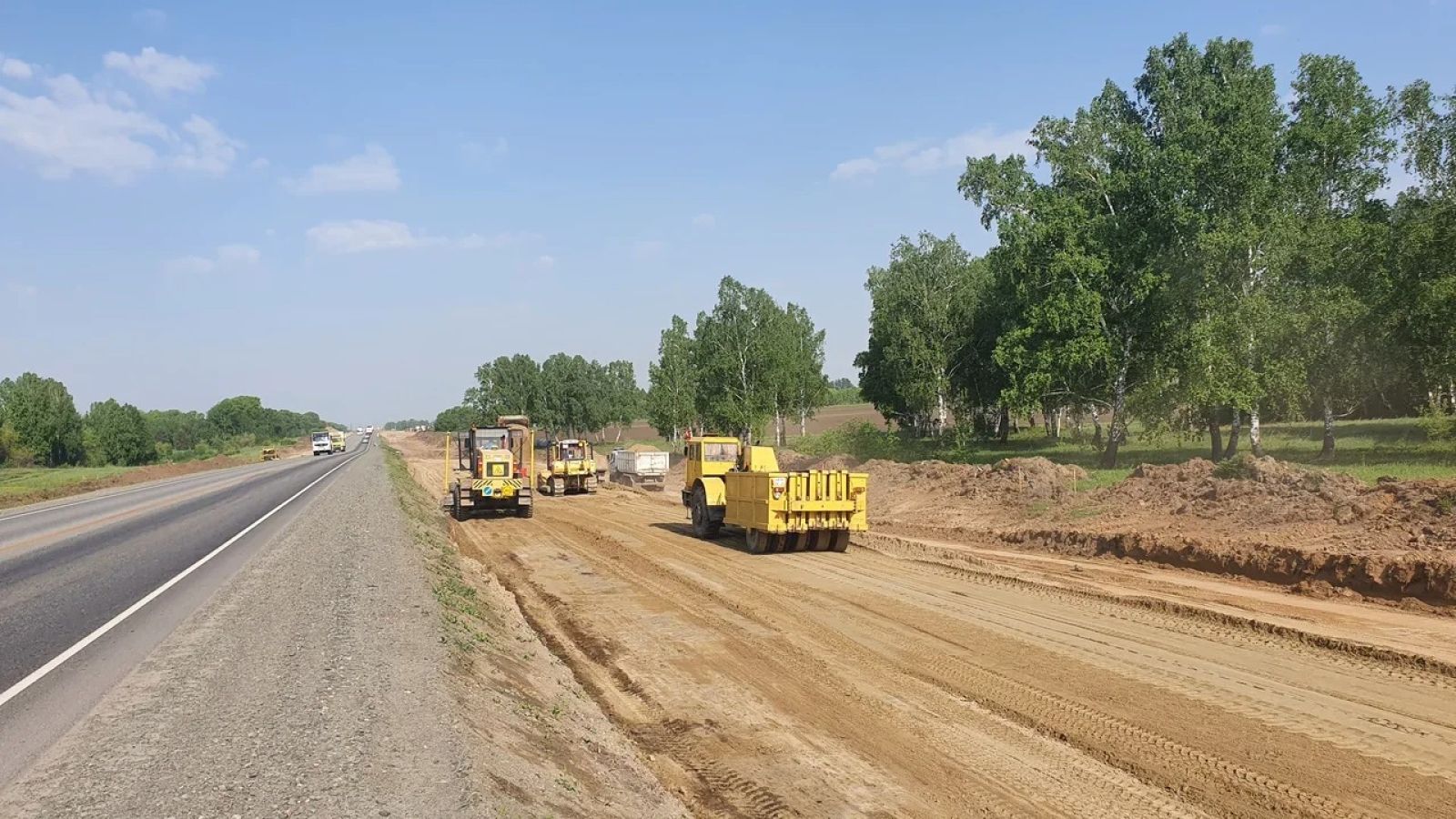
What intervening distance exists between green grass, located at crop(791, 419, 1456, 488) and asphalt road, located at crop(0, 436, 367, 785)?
22188 mm

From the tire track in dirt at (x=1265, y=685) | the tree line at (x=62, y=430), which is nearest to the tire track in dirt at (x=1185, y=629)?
the tire track in dirt at (x=1265, y=685)

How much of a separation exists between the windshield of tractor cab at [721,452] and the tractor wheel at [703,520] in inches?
36.1

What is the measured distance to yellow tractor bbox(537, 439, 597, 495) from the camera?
3866 cm

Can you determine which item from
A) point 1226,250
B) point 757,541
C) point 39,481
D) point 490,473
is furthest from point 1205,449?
point 39,481

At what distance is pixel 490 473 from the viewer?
2823 cm

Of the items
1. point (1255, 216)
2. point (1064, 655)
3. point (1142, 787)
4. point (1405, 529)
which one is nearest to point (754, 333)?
point (1255, 216)

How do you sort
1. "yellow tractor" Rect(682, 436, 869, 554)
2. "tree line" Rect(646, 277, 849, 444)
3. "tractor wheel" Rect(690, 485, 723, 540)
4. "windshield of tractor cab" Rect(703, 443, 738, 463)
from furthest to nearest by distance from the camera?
"tree line" Rect(646, 277, 849, 444) < "windshield of tractor cab" Rect(703, 443, 738, 463) < "tractor wheel" Rect(690, 485, 723, 540) < "yellow tractor" Rect(682, 436, 869, 554)

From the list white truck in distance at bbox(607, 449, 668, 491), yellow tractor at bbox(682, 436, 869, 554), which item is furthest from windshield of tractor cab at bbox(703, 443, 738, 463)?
white truck in distance at bbox(607, 449, 668, 491)

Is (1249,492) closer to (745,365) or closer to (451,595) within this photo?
(451,595)

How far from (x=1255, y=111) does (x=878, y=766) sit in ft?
105

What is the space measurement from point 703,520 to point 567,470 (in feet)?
56.9

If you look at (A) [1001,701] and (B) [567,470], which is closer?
(A) [1001,701]

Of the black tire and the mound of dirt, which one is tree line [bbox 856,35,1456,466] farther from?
the black tire

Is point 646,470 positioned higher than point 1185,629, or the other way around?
point 646,470
